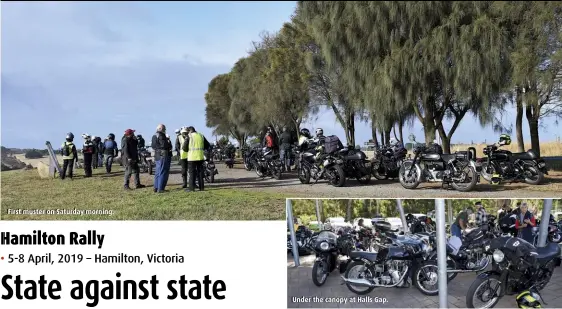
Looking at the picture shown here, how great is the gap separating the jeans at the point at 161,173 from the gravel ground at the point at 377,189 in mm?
85

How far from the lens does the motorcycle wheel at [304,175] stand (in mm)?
5057

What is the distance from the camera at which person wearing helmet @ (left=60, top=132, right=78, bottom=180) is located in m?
4.40

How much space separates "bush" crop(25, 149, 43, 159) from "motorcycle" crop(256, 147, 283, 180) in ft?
6.83

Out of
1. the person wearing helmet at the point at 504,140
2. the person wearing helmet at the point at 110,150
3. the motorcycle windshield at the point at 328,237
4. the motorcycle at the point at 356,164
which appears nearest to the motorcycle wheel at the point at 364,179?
the motorcycle at the point at 356,164

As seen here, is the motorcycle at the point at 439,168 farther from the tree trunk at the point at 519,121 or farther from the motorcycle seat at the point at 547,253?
the motorcycle seat at the point at 547,253

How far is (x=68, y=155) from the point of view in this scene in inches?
182

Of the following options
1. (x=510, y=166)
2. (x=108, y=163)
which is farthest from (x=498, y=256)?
(x=108, y=163)

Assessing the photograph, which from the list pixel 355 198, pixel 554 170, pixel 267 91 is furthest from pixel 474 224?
pixel 267 91

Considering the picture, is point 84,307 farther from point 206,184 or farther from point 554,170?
point 554,170

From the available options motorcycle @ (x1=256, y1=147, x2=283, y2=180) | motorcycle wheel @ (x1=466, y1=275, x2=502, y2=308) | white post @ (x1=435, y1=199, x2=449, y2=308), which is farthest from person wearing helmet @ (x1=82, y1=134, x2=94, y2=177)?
motorcycle wheel @ (x1=466, y1=275, x2=502, y2=308)

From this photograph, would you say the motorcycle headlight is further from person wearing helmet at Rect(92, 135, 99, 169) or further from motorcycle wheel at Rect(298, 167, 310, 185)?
person wearing helmet at Rect(92, 135, 99, 169)

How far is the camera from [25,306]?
395 cm

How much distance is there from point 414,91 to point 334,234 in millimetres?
1351

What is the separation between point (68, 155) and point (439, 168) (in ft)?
10.7
